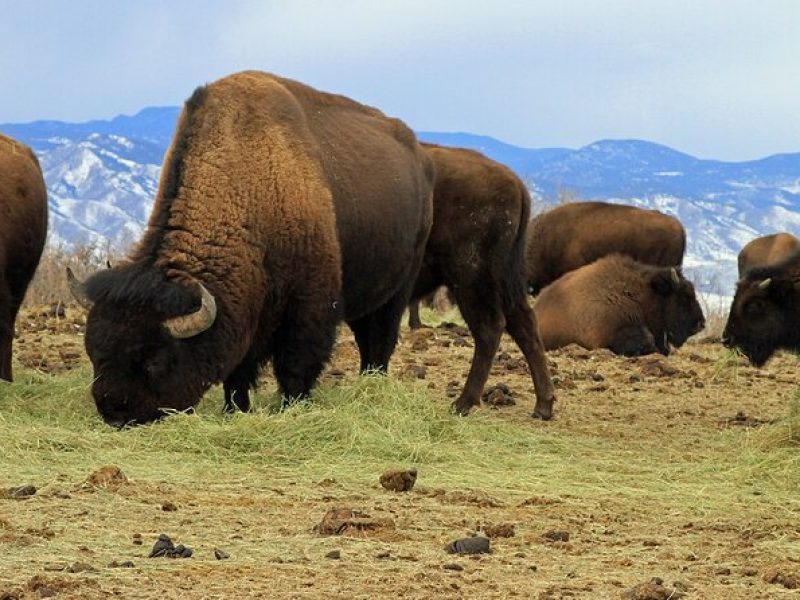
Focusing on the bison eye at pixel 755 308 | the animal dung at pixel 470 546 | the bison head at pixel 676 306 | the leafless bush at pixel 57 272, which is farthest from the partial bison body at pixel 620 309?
the animal dung at pixel 470 546

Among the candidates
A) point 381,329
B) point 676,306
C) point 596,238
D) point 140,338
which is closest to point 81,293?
Result: point 140,338

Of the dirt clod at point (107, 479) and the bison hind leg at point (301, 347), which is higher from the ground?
the bison hind leg at point (301, 347)

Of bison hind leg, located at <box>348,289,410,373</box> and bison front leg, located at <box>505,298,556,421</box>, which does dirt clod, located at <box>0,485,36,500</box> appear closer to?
bison hind leg, located at <box>348,289,410,373</box>

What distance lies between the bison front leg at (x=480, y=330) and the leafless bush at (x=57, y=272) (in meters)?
9.53

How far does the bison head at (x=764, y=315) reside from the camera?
1180 cm

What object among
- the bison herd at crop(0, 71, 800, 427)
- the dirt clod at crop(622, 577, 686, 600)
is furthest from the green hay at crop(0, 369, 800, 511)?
the dirt clod at crop(622, 577, 686, 600)

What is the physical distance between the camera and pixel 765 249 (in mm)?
22438

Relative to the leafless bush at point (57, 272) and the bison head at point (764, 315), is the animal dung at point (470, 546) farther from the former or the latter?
the leafless bush at point (57, 272)

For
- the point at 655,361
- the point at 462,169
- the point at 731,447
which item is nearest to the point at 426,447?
the point at 731,447

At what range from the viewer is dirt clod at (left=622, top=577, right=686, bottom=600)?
478cm

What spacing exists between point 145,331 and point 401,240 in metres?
2.62

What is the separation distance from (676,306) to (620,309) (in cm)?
107

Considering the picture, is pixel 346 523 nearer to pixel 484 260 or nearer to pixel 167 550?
pixel 167 550

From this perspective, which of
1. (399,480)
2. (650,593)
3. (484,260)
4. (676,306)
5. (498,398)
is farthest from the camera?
(676,306)
